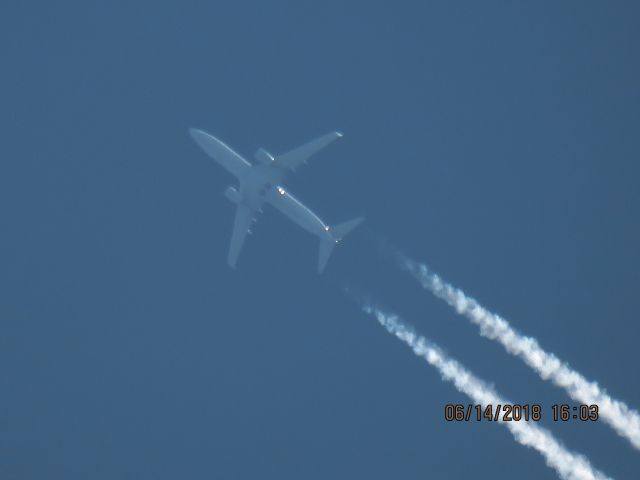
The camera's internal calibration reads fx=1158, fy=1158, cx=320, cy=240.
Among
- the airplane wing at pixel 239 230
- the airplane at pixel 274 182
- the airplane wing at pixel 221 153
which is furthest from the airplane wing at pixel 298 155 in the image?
the airplane wing at pixel 239 230

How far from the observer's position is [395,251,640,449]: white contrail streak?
8869 cm

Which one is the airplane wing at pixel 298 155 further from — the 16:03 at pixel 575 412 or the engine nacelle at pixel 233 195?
the 16:03 at pixel 575 412

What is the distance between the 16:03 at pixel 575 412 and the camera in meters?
89.6

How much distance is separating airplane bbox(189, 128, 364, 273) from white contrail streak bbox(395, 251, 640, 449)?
9.44 metres

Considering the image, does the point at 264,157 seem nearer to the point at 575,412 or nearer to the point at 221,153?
the point at 221,153

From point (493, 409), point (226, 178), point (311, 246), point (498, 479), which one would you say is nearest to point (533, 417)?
point (493, 409)

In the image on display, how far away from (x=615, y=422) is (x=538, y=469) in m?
9.03

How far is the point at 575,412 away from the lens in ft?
301

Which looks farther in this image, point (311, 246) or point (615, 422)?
point (311, 246)

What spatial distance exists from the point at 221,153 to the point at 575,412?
114ft

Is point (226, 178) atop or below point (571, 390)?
atop

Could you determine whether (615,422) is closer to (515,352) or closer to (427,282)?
(515,352)

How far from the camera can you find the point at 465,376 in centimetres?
9169

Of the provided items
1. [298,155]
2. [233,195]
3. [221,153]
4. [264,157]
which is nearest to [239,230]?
[233,195]
